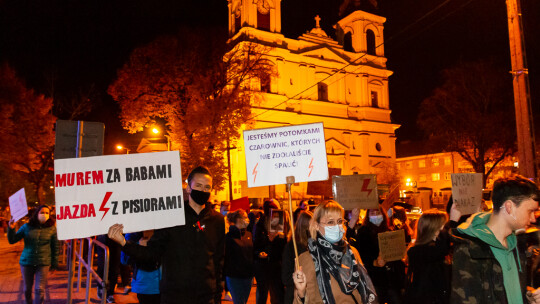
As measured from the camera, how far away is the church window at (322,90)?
51312mm

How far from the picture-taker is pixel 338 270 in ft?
10.8

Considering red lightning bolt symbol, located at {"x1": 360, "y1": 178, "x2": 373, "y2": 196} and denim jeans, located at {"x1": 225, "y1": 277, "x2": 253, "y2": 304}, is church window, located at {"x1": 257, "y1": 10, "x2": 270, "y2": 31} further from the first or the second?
denim jeans, located at {"x1": 225, "y1": 277, "x2": 253, "y2": 304}

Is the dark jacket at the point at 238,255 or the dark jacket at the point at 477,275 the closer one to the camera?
the dark jacket at the point at 477,275

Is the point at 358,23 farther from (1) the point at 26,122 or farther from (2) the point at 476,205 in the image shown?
(2) the point at 476,205

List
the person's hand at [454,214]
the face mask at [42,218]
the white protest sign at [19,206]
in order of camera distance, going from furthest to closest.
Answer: the face mask at [42,218] < the white protest sign at [19,206] < the person's hand at [454,214]

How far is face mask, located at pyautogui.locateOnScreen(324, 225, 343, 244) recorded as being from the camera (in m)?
3.44

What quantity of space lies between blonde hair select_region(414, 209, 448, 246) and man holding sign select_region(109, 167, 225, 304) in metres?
2.28

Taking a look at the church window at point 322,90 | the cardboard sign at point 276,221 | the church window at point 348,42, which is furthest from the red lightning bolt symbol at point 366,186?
the church window at point 348,42

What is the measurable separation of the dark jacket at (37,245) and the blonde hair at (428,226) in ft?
19.1

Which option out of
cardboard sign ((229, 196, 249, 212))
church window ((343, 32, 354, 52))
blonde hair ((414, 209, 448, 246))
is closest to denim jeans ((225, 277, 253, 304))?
blonde hair ((414, 209, 448, 246))

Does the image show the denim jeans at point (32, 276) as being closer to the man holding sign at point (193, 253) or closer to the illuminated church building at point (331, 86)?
the man holding sign at point (193, 253)

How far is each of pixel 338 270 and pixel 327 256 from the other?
13 centimetres

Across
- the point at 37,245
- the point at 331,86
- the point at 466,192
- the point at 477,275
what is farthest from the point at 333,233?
the point at 331,86

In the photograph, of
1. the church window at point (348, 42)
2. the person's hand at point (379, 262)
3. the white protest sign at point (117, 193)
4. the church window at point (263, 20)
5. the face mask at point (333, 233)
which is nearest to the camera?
the face mask at point (333, 233)
